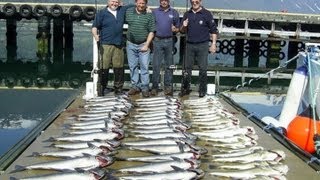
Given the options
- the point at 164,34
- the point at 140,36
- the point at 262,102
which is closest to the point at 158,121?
the point at 140,36

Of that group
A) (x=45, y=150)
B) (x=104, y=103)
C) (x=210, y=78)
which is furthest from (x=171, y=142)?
(x=210, y=78)

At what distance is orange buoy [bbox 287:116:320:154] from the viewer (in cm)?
847

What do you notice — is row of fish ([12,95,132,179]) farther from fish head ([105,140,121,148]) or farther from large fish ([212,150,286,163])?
large fish ([212,150,286,163])

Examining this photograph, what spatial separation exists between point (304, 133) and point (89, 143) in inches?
153

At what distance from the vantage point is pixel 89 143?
20.1 feet

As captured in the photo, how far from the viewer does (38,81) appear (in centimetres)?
2438

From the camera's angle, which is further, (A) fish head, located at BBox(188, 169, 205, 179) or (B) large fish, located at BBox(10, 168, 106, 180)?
(A) fish head, located at BBox(188, 169, 205, 179)

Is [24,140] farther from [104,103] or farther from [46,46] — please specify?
Result: [46,46]

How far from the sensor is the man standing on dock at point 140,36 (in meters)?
9.66

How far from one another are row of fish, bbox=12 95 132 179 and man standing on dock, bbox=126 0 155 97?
1238 mm

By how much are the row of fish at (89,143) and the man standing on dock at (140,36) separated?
1238mm

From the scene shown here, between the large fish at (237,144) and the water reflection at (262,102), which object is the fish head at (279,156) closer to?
the large fish at (237,144)

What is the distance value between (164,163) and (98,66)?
5.01 meters

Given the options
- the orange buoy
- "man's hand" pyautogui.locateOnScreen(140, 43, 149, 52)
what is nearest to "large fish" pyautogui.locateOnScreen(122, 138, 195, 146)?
the orange buoy
